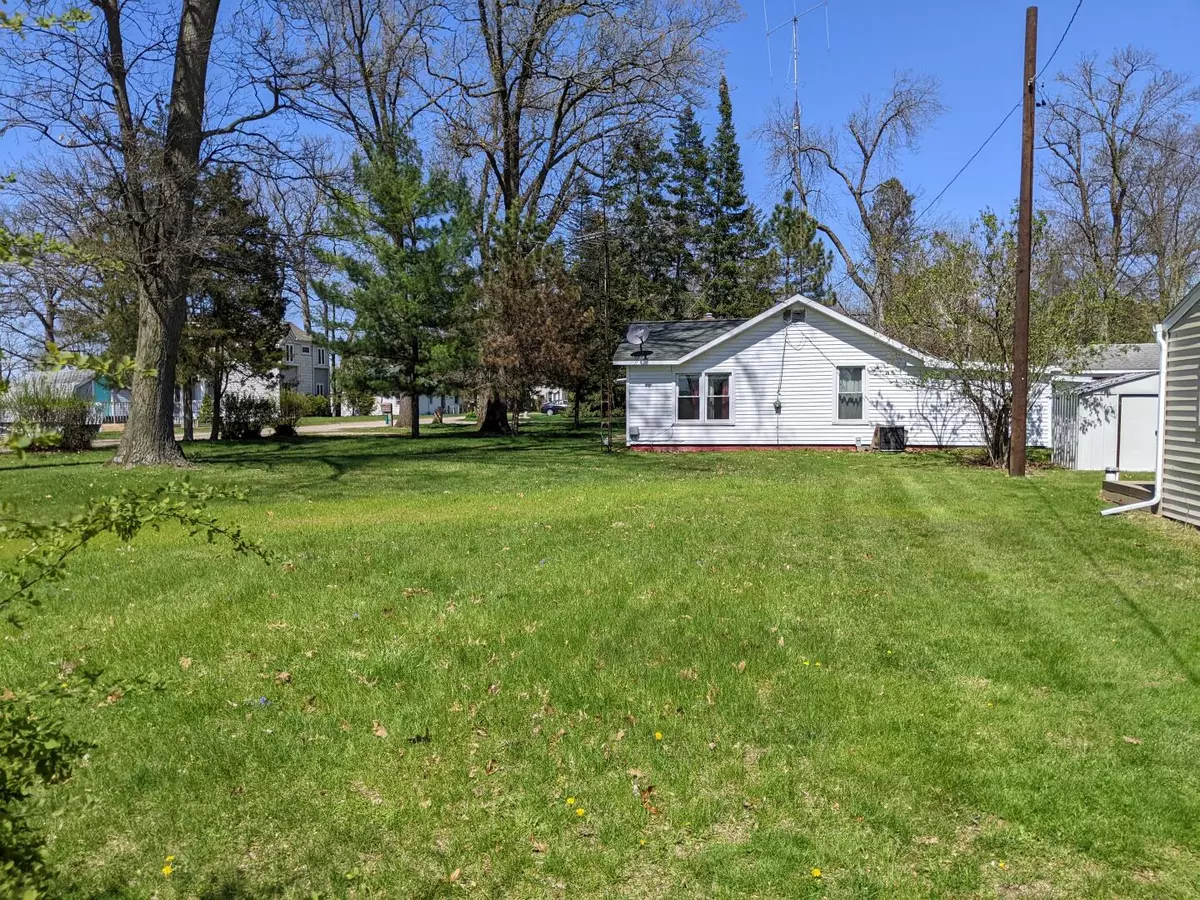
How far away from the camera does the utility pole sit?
14266 millimetres

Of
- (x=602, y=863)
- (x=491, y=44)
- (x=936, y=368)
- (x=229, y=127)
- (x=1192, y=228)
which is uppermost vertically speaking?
(x=491, y=44)

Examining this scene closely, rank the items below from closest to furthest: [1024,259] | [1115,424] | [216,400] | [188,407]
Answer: [1024,259] → [1115,424] → [216,400] → [188,407]

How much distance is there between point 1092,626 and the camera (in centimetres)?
548

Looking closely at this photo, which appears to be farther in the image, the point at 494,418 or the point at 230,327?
the point at 494,418

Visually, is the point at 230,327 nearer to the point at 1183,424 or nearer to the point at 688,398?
the point at 688,398

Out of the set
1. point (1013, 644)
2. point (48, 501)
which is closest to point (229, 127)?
point (48, 501)

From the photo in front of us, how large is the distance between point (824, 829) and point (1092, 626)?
136 inches

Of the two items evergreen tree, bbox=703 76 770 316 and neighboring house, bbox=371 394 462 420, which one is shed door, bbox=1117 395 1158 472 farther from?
neighboring house, bbox=371 394 462 420

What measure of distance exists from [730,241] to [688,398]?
2245 cm

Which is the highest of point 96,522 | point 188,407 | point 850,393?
point 850,393

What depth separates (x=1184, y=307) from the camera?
9.62 m

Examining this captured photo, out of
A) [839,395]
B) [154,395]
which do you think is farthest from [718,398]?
[154,395]

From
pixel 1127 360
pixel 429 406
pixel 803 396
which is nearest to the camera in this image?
pixel 803 396

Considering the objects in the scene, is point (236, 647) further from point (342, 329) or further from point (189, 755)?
point (342, 329)
